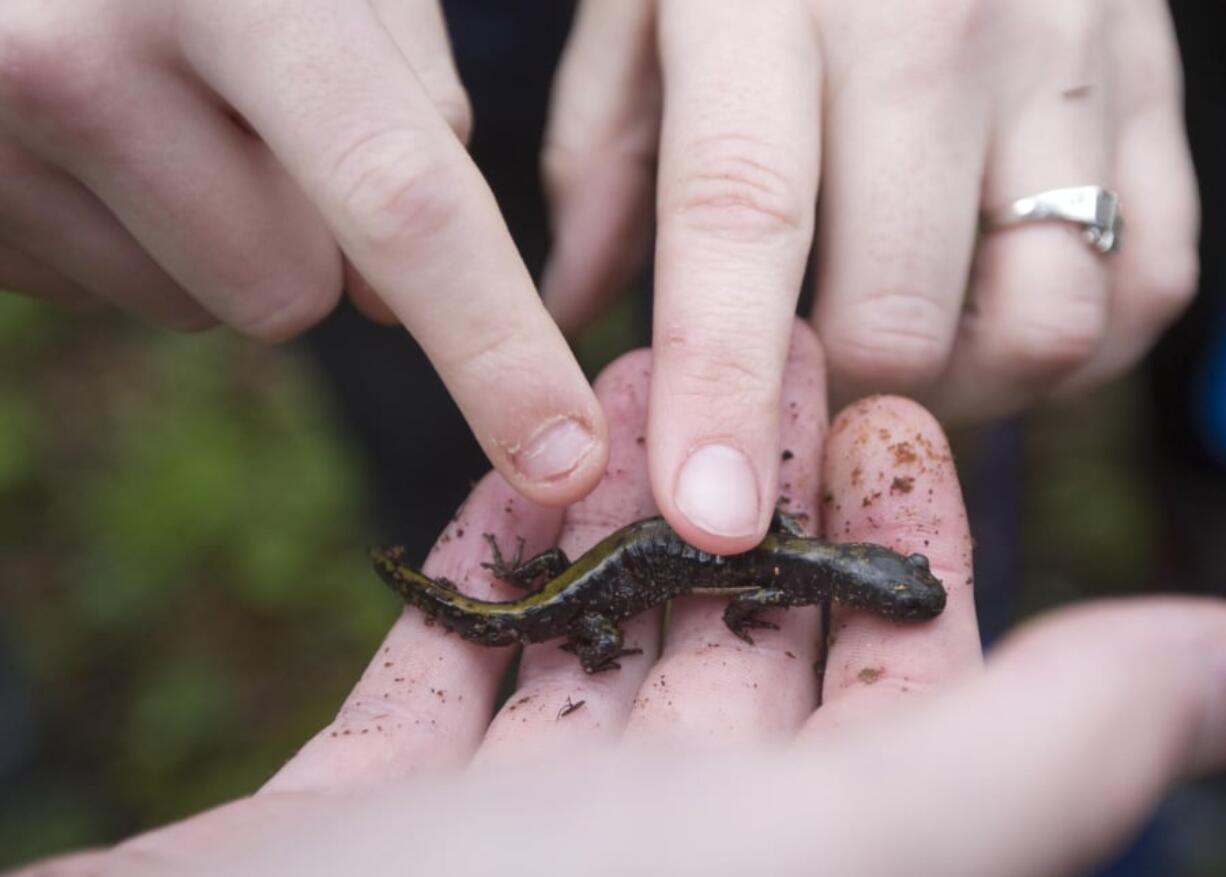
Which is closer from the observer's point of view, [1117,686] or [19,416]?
[1117,686]

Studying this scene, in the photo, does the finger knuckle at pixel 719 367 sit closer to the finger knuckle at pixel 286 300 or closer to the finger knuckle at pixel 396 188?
the finger knuckle at pixel 396 188

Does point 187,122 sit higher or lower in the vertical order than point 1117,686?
higher

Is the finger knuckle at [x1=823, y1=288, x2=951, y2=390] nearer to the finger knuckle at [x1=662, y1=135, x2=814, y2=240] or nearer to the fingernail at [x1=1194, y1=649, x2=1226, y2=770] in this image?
the finger knuckle at [x1=662, y1=135, x2=814, y2=240]

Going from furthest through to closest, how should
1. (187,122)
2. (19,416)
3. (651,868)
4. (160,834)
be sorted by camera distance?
(19,416) → (187,122) → (160,834) → (651,868)

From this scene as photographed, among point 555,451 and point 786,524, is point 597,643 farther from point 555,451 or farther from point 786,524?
point 555,451

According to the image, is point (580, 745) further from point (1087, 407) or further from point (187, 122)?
point (1087, 407)

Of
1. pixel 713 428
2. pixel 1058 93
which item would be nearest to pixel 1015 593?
pixel 1058 93
